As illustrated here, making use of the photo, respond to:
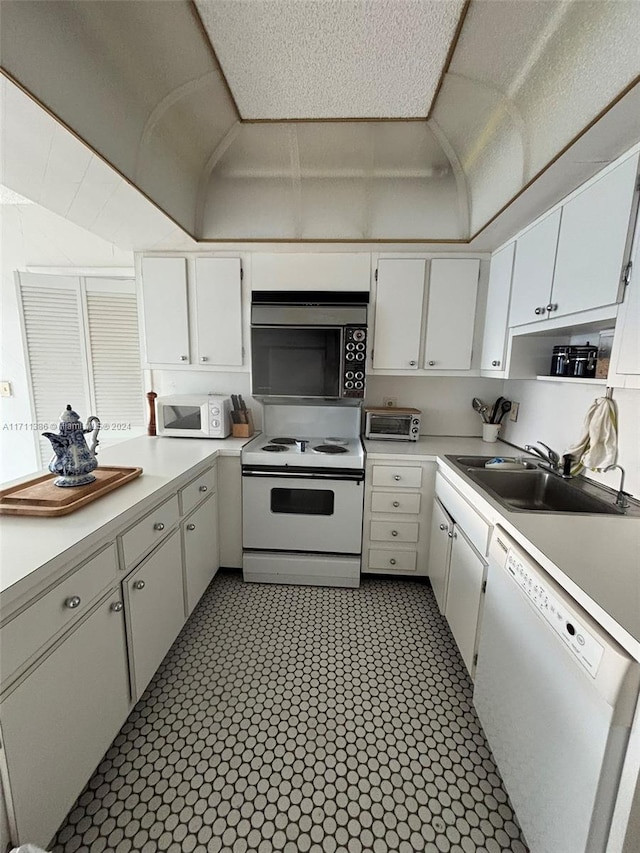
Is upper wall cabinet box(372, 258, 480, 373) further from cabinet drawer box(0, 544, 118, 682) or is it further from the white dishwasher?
cabinet drawer box(0, 544, 118, 682)

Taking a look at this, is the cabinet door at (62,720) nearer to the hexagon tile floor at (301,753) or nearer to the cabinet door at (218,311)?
the hexagon tile floor at (301,753)

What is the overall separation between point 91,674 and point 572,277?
7.56ft

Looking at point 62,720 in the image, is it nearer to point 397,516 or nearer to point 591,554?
point 591,554

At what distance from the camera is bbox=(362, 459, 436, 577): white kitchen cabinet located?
2.21m

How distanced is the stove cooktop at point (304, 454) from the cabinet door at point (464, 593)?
733mm

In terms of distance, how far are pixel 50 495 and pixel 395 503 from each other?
1.78 m

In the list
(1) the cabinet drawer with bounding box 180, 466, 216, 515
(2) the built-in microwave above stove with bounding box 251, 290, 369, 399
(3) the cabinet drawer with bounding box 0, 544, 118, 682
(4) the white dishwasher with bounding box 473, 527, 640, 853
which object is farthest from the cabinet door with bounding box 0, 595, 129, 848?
(2) the built-in microwave above stove with bounding box 251, 290, 369, 399

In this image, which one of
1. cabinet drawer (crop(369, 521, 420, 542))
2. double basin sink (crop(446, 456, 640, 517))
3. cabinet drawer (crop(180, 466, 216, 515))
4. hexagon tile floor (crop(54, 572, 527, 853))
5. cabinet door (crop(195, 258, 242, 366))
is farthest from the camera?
cabinet door (crop(195, 258, 242, 366))

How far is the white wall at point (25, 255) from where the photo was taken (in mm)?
2660

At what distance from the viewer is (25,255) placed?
271 centimetres

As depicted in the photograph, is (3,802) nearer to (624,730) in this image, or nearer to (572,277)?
(624,730)

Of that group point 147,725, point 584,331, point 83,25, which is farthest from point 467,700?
point 83,25

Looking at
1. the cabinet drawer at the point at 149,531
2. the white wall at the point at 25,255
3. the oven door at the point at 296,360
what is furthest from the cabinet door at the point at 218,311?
the cabinet drawer at the point at 149,531

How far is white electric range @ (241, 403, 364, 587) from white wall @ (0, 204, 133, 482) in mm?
1984
